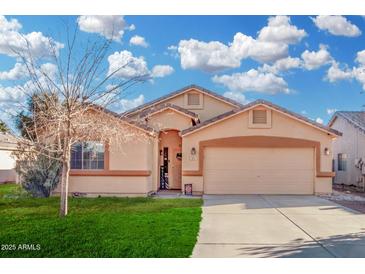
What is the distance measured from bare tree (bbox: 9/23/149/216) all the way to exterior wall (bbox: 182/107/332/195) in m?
4.92

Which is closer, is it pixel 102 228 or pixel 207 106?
pixel 102 228

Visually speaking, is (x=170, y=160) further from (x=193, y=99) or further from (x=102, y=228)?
(x=102, y=228)

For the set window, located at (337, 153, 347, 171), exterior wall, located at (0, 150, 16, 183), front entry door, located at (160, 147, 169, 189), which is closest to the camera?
front entry door, located at (160, 147, 169, 189)

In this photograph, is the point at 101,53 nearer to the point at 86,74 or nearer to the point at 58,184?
the point at 86,74

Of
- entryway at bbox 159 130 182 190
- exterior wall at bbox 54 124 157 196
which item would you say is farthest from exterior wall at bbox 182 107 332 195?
entryway at bbox 159 130 182 190

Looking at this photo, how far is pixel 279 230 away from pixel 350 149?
13389 millimetres

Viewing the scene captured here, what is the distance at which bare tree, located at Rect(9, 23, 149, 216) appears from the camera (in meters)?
10.6

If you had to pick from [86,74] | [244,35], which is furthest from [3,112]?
[244,35]

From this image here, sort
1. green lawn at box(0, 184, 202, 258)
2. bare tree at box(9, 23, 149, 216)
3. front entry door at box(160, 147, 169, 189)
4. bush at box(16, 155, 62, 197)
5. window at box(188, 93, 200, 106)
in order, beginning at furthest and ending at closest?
window at box(188, 93, 200, 106), front entry door at box(160, 147, 169, 189), bush at box(16, 155, 62, 197), bare tree at box(9, 23, 149, 216), green lawn at box(0, 184, 202, 258)

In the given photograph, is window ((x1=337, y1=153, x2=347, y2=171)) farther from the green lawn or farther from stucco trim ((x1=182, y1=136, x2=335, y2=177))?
the green lawn

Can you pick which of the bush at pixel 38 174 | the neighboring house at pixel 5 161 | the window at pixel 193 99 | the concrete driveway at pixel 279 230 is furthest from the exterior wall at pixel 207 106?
the neighboring house at pixel 5 161

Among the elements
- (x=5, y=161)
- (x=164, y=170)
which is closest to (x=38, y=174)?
(x=164, y=170)

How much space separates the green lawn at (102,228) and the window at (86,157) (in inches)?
86.4

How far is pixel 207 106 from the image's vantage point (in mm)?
20344
